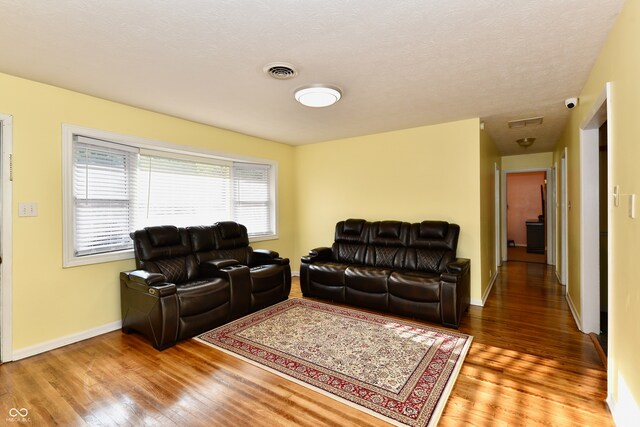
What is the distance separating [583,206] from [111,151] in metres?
4.83

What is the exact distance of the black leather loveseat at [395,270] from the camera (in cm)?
328

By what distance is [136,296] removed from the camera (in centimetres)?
300

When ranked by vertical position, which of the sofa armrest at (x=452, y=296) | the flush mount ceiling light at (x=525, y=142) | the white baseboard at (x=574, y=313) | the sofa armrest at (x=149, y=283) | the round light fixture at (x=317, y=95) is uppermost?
the flush mount ceiling light at (x=525, y=142)

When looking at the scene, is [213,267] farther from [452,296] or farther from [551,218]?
[551,218]

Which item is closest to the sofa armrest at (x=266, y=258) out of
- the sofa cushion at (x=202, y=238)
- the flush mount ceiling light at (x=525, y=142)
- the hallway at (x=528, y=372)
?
the sofa cushion at (x=202, y=238)

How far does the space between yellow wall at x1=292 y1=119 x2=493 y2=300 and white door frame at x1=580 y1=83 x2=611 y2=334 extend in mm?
1073

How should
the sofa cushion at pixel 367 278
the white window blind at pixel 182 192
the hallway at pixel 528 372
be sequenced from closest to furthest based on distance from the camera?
the hallway at pixel 528 372 → the sofa cushion at pixel 367 278 → the white window blind at pixel 182 192

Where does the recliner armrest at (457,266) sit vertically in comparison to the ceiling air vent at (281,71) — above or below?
below

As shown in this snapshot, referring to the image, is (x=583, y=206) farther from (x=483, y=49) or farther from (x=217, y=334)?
(x=217, y=334)

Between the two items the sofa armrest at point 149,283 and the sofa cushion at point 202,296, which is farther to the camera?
the sofa cushion at point 202,296

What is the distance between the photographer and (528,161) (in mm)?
6602

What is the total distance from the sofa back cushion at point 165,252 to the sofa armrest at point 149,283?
0.71ft

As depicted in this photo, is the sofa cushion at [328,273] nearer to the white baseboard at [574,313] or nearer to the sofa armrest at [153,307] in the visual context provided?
the sofa armrest at [153,307]

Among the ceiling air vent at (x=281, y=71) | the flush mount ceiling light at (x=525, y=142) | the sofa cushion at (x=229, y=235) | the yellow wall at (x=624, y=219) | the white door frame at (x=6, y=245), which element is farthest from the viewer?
the flush mount ceiling light at (x=525, y=142)
